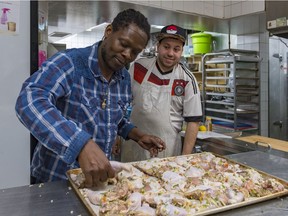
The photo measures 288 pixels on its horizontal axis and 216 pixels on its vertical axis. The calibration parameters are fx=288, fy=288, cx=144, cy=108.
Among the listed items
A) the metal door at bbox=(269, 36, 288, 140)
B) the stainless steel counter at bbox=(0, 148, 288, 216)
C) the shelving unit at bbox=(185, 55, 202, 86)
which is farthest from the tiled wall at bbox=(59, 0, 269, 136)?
the stainless steel counter at bbox=(0, 148, 288, 216)

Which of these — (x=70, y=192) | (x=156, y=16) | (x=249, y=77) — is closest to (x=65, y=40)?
(x=156, y=16)

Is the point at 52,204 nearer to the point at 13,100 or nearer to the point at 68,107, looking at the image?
the point at 68,107

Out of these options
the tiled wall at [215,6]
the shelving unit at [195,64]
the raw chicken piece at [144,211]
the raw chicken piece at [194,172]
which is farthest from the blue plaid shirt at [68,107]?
the shelving unit at [195,64]

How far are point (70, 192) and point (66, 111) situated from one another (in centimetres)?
33

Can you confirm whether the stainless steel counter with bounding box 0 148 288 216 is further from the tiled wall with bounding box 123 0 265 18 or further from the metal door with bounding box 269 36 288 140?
the metal door with bounding box 269 36 288 140

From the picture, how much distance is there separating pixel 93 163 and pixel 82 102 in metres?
0.37

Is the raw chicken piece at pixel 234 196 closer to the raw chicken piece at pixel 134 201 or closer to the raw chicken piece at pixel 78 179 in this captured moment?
the raw chicken piece at pixel 134 201

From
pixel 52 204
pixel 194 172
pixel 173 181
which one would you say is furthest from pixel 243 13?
pixel 52 204

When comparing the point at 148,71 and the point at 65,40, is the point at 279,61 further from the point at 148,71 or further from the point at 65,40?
the point at 65,40

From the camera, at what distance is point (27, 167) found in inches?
63.8

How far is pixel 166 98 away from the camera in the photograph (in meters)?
2.03

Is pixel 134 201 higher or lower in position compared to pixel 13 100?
lower

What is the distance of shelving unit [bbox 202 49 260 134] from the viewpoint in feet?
12.2

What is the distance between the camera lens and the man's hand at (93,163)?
2.99 ft
